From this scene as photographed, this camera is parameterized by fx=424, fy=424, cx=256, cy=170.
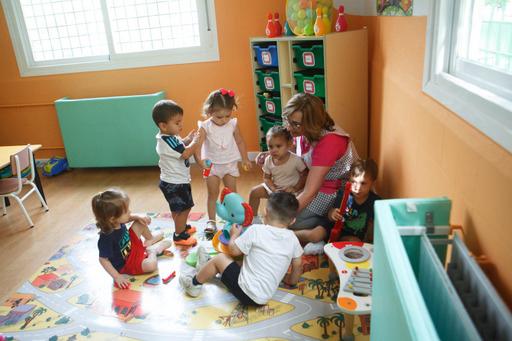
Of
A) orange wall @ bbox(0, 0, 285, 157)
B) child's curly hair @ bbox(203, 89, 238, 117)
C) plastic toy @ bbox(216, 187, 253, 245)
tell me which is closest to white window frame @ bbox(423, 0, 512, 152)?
plastic toy @ bbox(216, 187, 253, 245)

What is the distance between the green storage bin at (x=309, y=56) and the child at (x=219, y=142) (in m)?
0.66

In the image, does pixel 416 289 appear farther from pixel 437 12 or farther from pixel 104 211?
pixel 104 211

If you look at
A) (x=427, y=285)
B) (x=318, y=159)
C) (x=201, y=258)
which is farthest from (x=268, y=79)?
(x=427, y=285)

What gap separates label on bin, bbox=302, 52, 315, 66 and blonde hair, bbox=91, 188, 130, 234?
1628 mm

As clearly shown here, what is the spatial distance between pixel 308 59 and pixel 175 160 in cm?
122

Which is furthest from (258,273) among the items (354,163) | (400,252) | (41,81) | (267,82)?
(41,81)

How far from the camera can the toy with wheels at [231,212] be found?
96.2 inches

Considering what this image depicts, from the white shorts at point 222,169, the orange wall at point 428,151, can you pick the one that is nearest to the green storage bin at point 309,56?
the orange wall at point 428,151

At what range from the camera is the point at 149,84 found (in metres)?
4.14

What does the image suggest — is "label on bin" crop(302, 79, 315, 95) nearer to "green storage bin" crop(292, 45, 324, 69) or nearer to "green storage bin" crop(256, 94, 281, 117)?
"green storage bin" crop(292, 45, 324, 69)

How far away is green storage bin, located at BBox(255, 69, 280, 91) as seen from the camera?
340 centimetres

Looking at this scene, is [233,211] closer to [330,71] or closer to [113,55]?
[330,71]

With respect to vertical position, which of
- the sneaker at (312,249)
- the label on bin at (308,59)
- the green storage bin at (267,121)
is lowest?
the sneaker at (312,249)

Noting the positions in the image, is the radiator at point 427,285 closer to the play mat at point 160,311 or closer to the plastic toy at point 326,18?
the play mat at point 160,311
